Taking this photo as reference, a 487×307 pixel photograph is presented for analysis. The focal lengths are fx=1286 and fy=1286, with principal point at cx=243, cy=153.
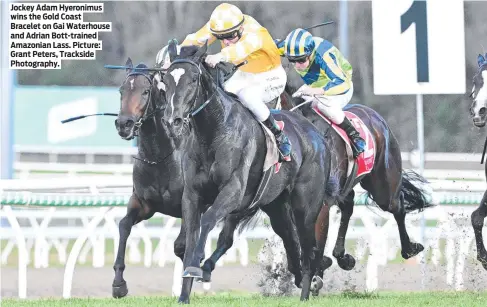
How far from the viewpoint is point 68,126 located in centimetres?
1922

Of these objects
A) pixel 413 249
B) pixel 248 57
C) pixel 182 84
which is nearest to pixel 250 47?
pixel 248 57

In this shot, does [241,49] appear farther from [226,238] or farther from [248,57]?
[226,238]

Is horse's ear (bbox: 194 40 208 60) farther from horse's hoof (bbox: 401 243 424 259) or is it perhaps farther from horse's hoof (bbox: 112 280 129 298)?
horse's hoof (bbox: 401 243 424 259)

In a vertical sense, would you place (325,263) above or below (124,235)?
below

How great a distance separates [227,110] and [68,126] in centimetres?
1244

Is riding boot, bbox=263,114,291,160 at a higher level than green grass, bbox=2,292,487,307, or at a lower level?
higher

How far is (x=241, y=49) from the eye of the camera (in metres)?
7.03

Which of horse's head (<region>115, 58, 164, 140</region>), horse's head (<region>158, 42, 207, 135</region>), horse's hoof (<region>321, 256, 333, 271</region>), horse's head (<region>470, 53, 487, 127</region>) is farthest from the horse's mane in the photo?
horse's hoof (<region>321, 256, 333, 271</region>)

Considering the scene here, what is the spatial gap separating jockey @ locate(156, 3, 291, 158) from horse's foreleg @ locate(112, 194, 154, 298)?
3.11ft

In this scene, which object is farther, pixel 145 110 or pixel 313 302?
pixel 145 110

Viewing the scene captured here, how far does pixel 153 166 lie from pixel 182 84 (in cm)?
136

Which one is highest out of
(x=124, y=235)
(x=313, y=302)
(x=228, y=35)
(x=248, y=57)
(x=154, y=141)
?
(x=228, y=35)

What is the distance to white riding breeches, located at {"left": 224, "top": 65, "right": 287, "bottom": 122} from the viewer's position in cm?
731

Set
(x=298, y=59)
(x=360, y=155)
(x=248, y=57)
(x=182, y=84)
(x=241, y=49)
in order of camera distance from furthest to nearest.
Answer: (x=360, y=155), (x=298, y=59), (x=248, y=57), (x=241, y=49), (x=182, y=84)
